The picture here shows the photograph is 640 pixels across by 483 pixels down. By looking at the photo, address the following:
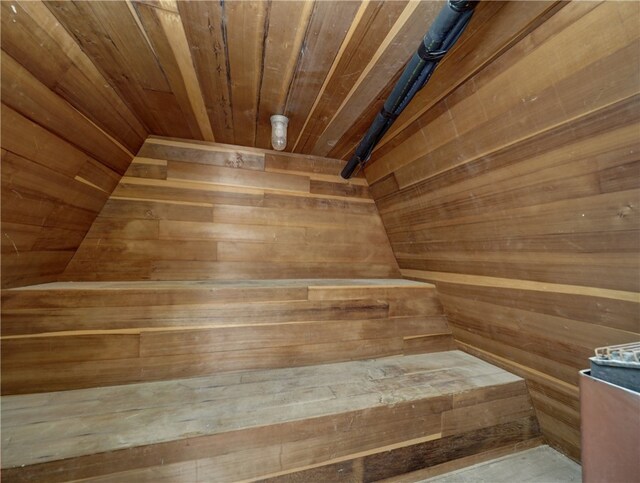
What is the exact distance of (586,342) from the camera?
0.91 m

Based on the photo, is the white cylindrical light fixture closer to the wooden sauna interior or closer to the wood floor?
the wooden sauna interior

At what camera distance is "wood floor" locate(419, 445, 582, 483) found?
1.00 meters

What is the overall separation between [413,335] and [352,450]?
30.3 inches

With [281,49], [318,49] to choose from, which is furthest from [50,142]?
[318,49]

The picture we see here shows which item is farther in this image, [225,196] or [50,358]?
[225,196]

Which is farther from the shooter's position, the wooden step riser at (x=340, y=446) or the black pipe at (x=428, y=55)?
the wooden step riser at (x=340, y=446)

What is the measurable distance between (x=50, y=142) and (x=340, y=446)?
1.56 metres

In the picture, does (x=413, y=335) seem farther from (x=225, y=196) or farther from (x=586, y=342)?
(x=225, y=196)

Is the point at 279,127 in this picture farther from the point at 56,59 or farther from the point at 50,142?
the point at 50,142

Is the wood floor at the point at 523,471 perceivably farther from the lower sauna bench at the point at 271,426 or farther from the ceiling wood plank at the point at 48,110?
the ceiling wood plank at the point at 48,110

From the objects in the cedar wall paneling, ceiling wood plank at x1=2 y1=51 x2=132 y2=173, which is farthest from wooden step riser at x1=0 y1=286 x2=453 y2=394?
ceiling wood plank at x1=2 y1=51 x2=132 y2=173

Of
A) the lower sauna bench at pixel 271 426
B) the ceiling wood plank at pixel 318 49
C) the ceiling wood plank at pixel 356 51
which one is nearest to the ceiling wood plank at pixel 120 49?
the ceiling wood plank at pixel 318 49

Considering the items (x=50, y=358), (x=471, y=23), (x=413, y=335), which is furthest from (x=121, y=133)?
(x=413, y=335)

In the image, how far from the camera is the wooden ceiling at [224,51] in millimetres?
642
